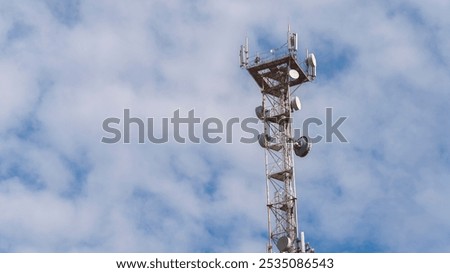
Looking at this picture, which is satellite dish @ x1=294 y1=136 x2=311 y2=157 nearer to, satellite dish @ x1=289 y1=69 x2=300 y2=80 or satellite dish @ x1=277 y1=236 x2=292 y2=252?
satellite dish @ x1=289 y1=69 x2=300 y2=80

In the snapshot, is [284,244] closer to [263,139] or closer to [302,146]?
[302,146]

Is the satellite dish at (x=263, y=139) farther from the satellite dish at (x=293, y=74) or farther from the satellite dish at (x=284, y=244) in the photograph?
the satellite dish at (x=284, y=244)

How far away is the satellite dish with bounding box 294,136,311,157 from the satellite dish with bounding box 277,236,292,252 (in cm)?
774

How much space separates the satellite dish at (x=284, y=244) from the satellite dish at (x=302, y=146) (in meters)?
7.74

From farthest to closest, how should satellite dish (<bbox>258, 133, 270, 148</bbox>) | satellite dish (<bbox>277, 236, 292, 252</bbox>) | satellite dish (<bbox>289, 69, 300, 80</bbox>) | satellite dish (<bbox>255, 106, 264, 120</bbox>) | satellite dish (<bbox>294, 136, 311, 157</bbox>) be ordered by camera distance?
satellite dish (<bbox>255, 106, 264, 120</bbox>)
satellite dish (<bbox>289, 69, 300, 80</bbox>)
satellite dish (<bbox>258, 133, 270, 148</bbox>)
satellite dish (<bbox>294, 136, 311, 157</bbox>)
satellite dish (<bbox>277, 236, 292, 252</bbox>)

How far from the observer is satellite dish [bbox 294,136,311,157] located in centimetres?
6888

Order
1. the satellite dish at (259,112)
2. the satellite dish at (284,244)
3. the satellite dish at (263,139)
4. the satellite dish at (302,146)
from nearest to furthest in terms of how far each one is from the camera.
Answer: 1. the satellite dish at (284,244)
2. the satellite dish at (302,146)
3. the satellite dish at (263,139)
4. the satellite dish at (259,112)

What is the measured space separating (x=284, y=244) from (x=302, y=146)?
866 cm

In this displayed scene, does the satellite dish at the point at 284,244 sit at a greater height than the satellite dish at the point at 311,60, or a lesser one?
lesser

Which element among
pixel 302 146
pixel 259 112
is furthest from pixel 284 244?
pixel 259 112

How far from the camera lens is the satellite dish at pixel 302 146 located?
68.9m
